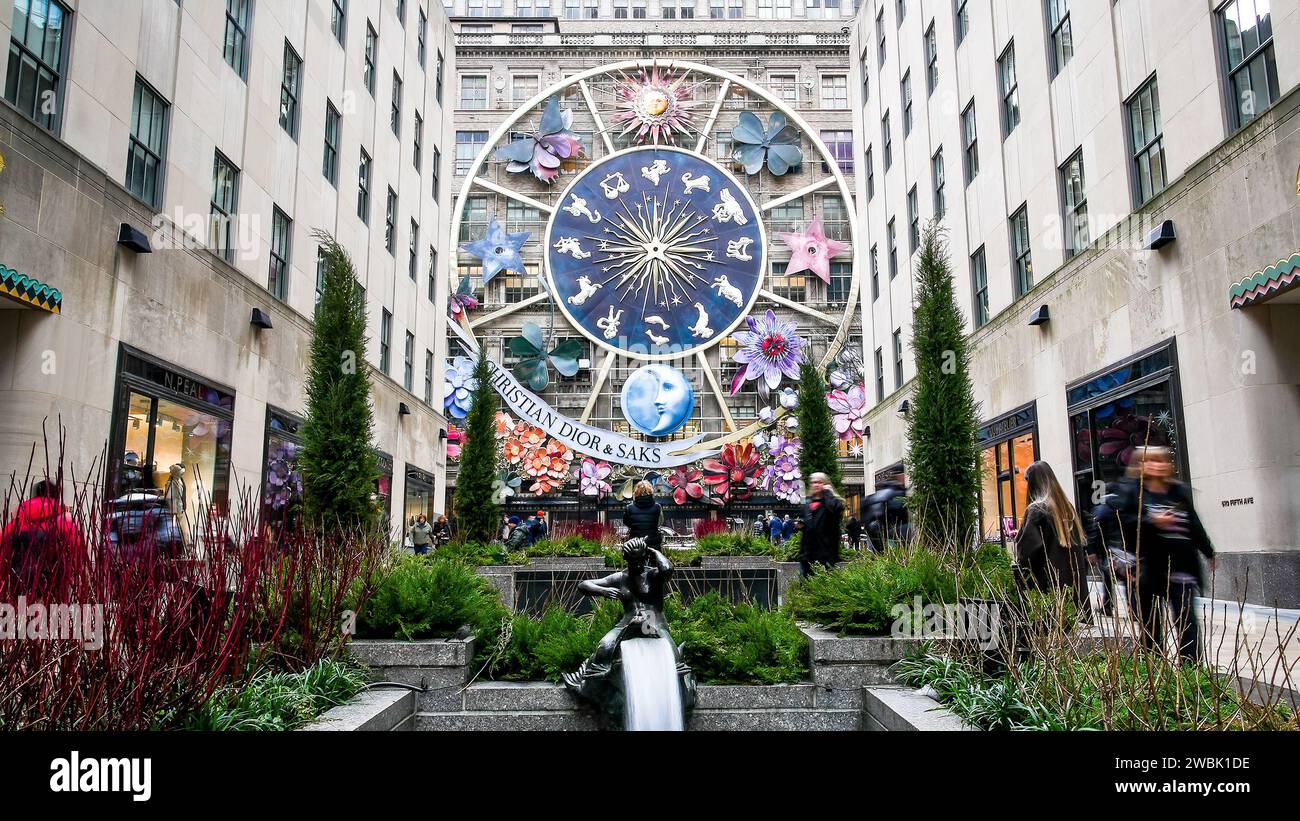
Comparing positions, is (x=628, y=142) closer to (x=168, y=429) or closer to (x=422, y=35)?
(x=422, y=35)

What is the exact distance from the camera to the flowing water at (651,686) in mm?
5887

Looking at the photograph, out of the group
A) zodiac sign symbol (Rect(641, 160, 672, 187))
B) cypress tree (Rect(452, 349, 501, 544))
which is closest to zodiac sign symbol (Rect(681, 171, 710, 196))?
zodiac sign symbol (Rect(641, 160, 672, 187))

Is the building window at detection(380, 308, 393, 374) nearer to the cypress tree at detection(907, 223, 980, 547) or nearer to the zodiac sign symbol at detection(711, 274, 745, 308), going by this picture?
the cypress tree at detection(907, 223, 980, 547)

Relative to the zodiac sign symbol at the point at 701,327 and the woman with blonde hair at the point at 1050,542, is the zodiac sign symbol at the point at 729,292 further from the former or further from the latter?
the woman with blonde hair at the point at 1050,542

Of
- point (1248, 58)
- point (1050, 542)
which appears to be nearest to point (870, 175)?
point (1248, 58)

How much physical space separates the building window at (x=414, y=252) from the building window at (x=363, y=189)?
14.6ft

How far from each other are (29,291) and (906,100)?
86.1ft

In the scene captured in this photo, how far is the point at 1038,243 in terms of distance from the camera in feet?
60.6

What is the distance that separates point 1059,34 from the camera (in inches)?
702

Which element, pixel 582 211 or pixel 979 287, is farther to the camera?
pixel 582 211

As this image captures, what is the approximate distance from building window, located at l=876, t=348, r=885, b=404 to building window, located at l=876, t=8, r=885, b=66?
10913 millimetres

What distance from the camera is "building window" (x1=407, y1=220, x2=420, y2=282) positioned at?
29875 millimetres

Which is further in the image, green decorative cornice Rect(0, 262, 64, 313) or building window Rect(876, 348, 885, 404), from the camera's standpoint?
building window Rect(876, 348, 885, 404)
